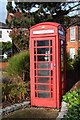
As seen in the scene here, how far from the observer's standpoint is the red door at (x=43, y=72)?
23.2 ft

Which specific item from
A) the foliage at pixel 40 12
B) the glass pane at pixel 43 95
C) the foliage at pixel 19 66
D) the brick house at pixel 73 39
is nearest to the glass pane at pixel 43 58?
the glass pane at pixel 43 95

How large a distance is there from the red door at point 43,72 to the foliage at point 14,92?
1.19 ft

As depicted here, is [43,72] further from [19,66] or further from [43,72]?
[19,66]

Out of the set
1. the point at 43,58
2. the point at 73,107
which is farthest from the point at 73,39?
the point at 73,107

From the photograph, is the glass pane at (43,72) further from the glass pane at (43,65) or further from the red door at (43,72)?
the glass pane at (43,65)

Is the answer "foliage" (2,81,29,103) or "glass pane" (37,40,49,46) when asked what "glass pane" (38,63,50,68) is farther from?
"foliage" (2,81,29,103)

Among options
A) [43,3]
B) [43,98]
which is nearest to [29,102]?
[43,98]

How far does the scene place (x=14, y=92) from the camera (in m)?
7.41

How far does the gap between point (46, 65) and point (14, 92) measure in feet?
3.79

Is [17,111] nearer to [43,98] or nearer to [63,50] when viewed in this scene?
[43,98]

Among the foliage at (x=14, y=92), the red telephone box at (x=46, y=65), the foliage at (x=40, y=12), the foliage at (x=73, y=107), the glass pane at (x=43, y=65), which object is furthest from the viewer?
the foliage at (x=40, y=12)

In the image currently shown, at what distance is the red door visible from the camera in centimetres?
707

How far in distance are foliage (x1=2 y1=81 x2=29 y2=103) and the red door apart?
0.36 meters

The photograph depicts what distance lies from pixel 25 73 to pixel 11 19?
15.9 ft
